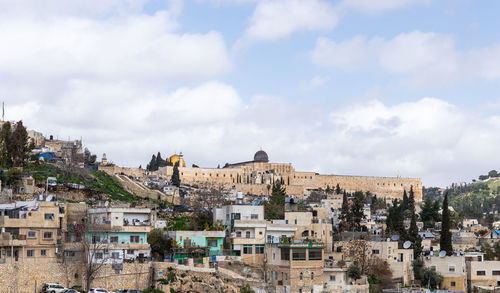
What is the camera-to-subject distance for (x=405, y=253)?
5672 centimetres

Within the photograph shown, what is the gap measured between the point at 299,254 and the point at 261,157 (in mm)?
91259

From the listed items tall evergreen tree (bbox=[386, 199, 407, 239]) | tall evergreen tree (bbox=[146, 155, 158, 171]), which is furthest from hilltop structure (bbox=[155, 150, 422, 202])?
tall evergreen tree (bbox=[386, 199, 407, 239])

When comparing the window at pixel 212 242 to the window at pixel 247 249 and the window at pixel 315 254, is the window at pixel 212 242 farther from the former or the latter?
the window at pixel 315 254

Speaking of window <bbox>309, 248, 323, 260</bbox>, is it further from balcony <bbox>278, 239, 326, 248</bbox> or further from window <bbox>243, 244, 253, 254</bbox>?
window <bbox>243, 244, 253, 254</bbox>

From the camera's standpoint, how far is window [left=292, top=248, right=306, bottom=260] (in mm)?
49125

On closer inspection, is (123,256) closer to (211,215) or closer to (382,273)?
(211,215)

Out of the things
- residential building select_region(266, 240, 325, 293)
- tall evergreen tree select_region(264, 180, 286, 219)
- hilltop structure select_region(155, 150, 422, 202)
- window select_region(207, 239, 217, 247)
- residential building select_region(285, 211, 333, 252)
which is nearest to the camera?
residential building select_region(266, 240, 325, 293)

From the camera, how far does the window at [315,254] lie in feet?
163

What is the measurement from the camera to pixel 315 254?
49656mm

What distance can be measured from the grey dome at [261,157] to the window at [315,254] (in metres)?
90.4

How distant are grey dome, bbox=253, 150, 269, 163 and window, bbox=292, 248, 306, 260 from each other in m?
90.8

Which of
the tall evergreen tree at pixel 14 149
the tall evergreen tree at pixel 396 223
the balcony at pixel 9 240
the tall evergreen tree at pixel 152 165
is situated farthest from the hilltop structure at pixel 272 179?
the balcony at pixel 9 240

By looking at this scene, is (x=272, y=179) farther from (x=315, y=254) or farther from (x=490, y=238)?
(x=315, y=254)

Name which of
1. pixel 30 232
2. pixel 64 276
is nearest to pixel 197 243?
pixel 64 276
